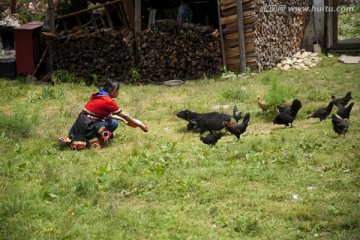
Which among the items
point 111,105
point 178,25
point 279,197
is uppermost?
point 178,25

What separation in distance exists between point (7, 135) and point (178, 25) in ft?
23.4

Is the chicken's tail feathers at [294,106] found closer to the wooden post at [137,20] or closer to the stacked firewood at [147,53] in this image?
the stacked firewood at [147,53]

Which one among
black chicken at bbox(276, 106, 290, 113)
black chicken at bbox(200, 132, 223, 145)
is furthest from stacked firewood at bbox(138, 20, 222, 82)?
black chicken at bbox(200, 132, 223, 145)

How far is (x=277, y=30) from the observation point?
17.6 metres

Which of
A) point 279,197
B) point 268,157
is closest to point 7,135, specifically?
point 268,157

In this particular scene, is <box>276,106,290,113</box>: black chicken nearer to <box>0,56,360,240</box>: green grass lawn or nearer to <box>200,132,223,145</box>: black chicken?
<box>0,56,360,240</box>: green grass lawn

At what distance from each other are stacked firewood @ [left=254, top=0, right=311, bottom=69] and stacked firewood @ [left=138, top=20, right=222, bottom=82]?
1.38m

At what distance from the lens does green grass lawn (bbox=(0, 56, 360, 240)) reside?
240 inches

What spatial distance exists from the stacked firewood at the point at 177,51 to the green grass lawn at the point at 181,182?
4.22m

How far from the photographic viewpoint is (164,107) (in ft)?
43.0

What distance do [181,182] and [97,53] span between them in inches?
390

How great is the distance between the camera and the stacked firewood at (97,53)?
53.9 feet

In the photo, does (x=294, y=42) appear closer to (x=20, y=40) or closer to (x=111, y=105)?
(x=20, y=40)

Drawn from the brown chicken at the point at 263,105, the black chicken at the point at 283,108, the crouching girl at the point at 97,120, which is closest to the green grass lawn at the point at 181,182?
the brown chicken at the point at 263,105
